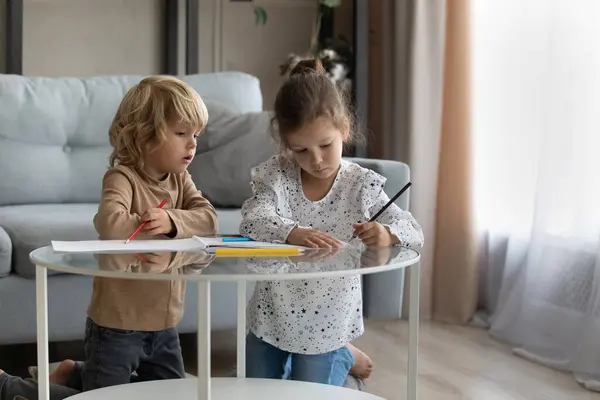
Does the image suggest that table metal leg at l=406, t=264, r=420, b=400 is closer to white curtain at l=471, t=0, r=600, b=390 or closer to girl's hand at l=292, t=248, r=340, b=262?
girl's hand at l=292, t=248, r=340, b=262

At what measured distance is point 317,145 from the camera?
5.41 ft

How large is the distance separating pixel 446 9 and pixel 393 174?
2.76 feet

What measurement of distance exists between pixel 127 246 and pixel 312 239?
0.31m

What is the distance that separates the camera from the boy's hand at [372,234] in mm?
1599

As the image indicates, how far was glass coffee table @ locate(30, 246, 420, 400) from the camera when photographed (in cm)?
128

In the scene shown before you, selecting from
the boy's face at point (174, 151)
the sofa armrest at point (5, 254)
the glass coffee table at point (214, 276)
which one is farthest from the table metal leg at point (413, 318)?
the sofa armrest at point (5, 254)

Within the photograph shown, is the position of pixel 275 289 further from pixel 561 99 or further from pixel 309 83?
pixel 561 99

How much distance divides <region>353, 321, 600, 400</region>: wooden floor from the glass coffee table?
0.67m

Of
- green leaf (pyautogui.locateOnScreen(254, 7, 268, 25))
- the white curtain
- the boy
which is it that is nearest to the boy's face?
the boy


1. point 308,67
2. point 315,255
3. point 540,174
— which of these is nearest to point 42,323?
point 315,255

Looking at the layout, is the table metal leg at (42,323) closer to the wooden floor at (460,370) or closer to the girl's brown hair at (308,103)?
the girl's brown hair at (308,103)

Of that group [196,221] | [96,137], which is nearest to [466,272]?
[96,137]

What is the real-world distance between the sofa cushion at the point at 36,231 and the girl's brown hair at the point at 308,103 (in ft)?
2.72

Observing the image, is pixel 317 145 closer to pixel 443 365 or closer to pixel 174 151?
pixel 174 151
